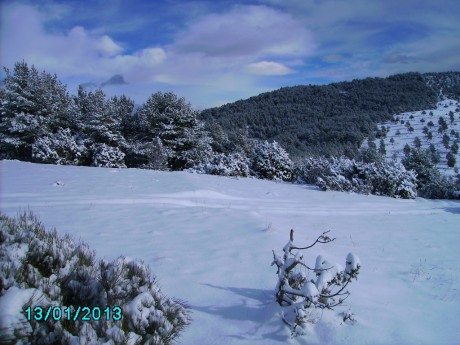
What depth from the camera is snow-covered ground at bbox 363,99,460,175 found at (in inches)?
1366

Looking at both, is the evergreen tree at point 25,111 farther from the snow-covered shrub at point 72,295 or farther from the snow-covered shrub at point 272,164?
the snow-covered shrub at point 72,295

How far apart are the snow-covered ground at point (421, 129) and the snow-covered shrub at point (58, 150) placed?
28452mm

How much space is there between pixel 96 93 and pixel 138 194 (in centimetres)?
1791

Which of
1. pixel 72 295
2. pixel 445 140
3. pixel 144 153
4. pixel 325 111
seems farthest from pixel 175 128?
pixel 325 111

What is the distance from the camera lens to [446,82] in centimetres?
6475

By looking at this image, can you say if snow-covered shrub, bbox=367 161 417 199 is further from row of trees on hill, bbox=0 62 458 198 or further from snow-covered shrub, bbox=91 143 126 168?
snow-covered shrub, bbox=91 143 126 168

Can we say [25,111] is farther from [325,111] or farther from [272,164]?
[325,111]

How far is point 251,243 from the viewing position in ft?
17.0

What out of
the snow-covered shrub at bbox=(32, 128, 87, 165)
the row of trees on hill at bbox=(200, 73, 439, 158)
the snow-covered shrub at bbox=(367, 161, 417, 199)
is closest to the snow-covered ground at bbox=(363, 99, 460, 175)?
the row of trees on hill at bbox=(200, 73, 439, 158)

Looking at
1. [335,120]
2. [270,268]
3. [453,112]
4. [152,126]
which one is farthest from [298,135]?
[270,268]

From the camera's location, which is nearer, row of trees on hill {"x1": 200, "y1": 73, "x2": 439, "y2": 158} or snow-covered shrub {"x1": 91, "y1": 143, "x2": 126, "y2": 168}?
snow-covered shrub {"x1": 91, "y1": 143, "x2": 126, "y2": 168}
